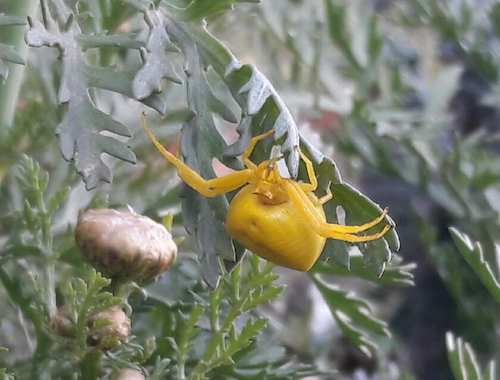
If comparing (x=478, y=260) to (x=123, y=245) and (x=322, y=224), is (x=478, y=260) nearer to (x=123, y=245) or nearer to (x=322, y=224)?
(x=322, y=224)

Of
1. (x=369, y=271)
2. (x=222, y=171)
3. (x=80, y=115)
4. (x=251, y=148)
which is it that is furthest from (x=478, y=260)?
(x=222, y=171)

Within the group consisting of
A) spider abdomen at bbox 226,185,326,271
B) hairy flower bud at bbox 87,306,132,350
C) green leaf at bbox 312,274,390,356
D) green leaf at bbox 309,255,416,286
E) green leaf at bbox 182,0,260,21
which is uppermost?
green leaf at bbox 182,0,260,21

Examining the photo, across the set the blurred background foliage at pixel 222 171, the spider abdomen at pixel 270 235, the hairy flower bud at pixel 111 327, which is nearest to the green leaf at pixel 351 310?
the blurred background foliage at pixel 222 171

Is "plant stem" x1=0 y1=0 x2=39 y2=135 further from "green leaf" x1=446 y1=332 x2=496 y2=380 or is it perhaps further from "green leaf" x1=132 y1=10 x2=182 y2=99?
"green leaf" x1=446 y1=332 x2=496 y2=380

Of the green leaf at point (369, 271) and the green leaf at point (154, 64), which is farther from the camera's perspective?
the green leaf at point (369, 271)

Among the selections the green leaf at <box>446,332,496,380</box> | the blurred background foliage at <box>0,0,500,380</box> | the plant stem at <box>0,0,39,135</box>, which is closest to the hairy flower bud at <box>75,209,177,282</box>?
the blurred background foliage at <box>0,0,500,380</box>

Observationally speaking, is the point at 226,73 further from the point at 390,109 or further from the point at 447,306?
the point at 447,306

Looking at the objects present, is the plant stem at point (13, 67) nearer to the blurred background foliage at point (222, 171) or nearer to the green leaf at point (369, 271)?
the blurred background foliage at point (222, 171)
